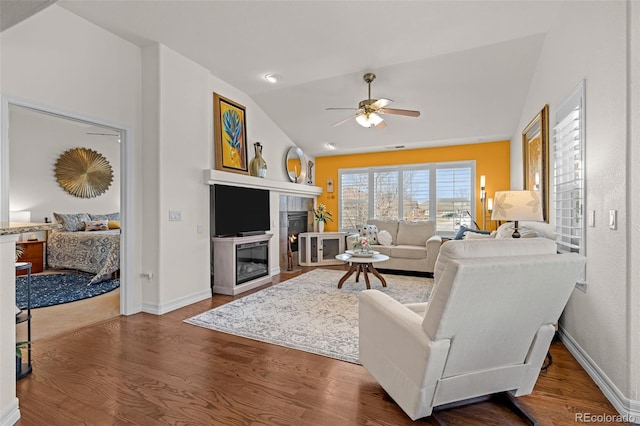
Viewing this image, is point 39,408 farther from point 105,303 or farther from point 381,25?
point 381,25

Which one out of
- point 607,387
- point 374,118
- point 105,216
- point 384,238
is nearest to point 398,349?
point 607,387

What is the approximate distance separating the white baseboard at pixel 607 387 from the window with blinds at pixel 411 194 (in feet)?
12.7

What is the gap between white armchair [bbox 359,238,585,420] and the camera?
145 centimetres

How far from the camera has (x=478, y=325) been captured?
154cm

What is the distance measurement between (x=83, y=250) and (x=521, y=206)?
651 cm

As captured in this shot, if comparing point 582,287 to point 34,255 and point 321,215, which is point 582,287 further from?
point 34,255

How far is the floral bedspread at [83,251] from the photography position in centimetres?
518

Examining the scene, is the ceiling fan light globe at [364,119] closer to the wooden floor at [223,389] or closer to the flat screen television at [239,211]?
the flat screen television at [239,211]

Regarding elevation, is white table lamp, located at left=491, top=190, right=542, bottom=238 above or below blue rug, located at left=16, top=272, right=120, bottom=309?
above

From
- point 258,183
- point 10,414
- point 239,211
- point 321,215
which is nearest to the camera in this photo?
point 10,414

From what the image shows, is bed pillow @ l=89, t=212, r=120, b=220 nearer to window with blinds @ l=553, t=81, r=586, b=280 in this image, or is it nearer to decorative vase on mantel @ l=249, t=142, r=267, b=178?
decorative vase on mantel @ l=249, t=142, r=267, b=178

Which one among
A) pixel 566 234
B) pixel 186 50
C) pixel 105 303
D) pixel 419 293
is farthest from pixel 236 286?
pixel 566 234

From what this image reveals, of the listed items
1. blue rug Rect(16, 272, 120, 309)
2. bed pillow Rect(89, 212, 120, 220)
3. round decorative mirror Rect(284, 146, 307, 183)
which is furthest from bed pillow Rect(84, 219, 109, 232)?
round decorative mirror Rect(284, 146, 307, 183)

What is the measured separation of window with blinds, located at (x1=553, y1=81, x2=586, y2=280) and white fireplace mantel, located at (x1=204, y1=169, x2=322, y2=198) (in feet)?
12.7
